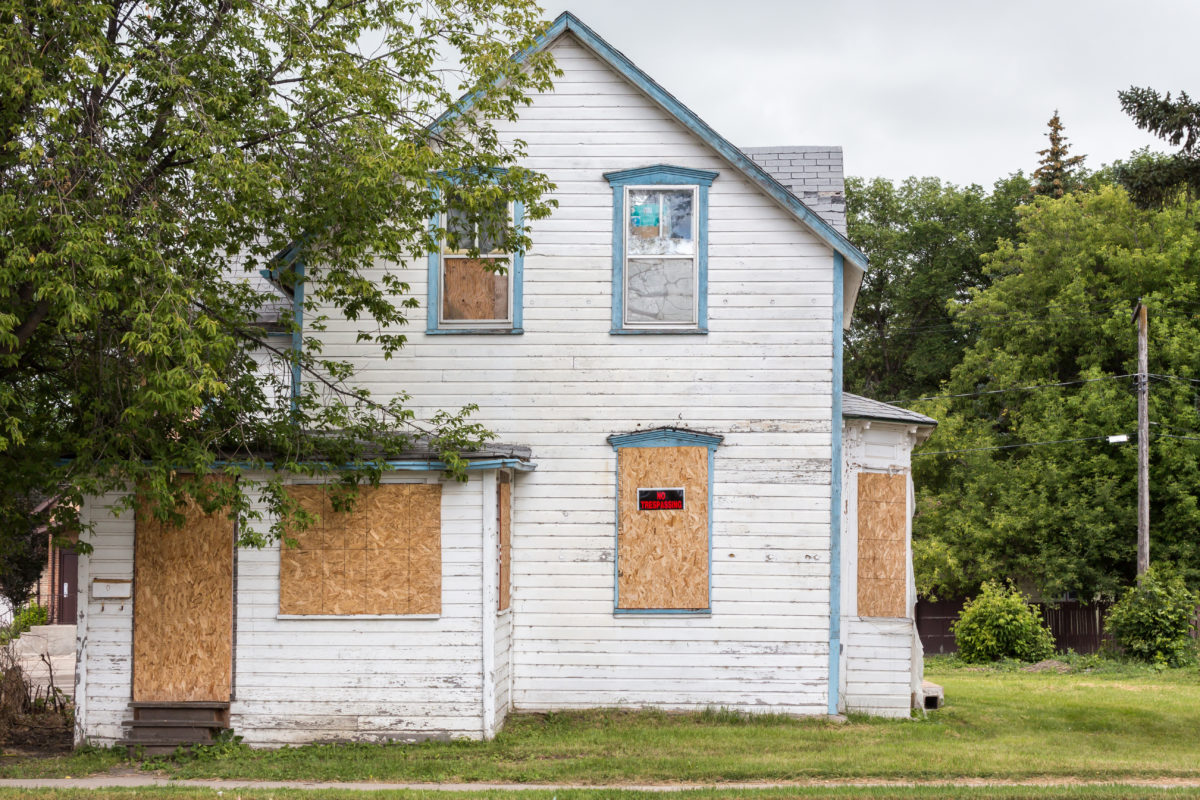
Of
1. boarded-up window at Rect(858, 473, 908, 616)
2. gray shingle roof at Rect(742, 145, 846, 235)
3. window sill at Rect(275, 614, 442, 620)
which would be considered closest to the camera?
window sill at Rect(275, 614, 442, 620)

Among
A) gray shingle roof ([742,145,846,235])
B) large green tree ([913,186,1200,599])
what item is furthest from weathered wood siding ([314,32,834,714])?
large green tree ([913,186,1200,599])

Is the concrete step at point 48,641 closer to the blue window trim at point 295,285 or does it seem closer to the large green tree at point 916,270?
the blue window trim at point 295,285

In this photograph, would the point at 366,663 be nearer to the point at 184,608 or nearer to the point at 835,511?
the point at 184,608

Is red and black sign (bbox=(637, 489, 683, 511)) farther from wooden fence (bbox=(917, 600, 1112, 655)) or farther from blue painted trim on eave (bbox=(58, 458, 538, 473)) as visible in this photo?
wooden fence (bbox=(917, 600, 1112, 655))

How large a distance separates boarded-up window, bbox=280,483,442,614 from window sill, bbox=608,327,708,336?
2.97 metres

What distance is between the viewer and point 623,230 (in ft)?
46.5

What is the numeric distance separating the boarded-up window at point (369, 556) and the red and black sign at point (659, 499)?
2.52m

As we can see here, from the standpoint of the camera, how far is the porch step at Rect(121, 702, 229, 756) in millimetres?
12141

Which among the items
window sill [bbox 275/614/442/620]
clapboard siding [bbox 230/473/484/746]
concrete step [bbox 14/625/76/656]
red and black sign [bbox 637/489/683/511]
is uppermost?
red and black sign [bbox 637/489/683/511]

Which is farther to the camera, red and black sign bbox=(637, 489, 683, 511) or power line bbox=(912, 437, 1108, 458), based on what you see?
power line bbox=(912, 437, 1108, 458)

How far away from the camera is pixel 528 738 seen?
12438 millimetres

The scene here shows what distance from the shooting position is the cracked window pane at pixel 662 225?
1420 cm

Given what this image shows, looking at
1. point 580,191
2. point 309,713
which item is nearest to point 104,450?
point 309,713

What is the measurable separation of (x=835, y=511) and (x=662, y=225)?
390 centimetres
